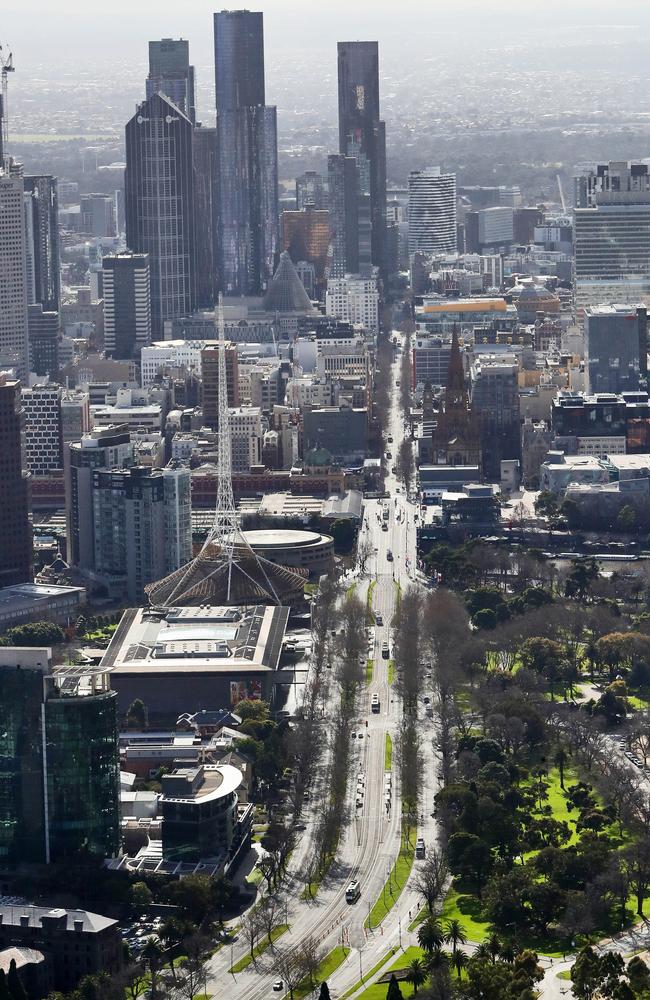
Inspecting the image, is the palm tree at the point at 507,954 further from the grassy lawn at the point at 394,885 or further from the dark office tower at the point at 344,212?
the dark office tower at the point at 344,212

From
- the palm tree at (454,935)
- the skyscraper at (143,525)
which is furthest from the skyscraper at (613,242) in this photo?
the palm tree at (454,935)

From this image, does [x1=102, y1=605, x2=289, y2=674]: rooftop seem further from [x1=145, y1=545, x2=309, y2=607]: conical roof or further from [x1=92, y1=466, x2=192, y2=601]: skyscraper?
[x1=92, y1=466, x2=192, y2=601]: skyscraper

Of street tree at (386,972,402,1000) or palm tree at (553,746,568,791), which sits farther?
palm tree at (553,746,568,791)

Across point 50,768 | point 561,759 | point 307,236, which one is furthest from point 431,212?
point 50,768

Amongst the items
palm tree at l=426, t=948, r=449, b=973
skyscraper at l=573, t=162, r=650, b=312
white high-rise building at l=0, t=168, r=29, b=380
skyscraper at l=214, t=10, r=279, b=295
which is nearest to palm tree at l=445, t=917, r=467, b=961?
palm tree at l=426, t=948, r=449, b=973

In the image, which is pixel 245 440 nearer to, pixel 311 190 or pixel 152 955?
pixel 152 955

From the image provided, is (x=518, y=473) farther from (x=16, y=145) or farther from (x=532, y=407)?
(x=16, y=145)
